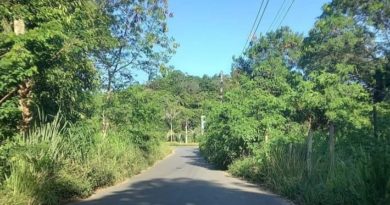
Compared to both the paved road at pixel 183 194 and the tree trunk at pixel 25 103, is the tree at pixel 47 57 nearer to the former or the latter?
the tree trunk at pixel 25 103

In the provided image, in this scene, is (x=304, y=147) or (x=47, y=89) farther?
(x=304, y=147)

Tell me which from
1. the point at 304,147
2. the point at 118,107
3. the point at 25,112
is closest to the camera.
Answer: the point at 25,112

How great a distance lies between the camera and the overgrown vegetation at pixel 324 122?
40.4 feet

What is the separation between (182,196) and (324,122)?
795cm

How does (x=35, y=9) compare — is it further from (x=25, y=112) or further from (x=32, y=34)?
(x=25, y=112)

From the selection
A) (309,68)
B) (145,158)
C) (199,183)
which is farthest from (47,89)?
(309,68)

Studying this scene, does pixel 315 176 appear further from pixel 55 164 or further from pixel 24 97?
pixel 24 97

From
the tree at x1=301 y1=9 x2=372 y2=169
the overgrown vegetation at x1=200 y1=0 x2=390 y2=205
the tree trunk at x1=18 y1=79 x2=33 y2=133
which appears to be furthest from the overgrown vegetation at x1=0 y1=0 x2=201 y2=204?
the tree at x1=301 y1=9 x2=372 y2=169

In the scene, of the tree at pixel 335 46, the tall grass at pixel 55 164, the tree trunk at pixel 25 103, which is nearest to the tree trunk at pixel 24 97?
the tree trunk at pixel 25 103

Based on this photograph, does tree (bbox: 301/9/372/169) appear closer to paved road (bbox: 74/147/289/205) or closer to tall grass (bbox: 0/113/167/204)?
paved road (bbox: 74/147/289/205)

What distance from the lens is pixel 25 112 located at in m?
14.1

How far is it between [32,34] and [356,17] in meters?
27.9

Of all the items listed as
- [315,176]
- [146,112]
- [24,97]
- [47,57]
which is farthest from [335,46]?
[47,57]

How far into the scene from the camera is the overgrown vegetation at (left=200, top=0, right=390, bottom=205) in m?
12.3
